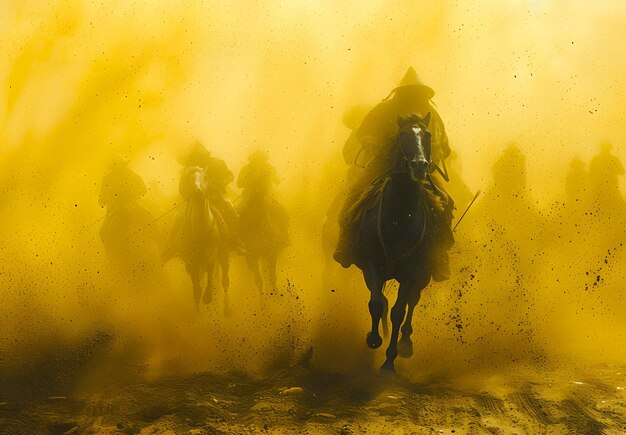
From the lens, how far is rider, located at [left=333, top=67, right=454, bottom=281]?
906 centimetres

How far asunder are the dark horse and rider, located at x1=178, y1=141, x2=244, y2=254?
4.85m

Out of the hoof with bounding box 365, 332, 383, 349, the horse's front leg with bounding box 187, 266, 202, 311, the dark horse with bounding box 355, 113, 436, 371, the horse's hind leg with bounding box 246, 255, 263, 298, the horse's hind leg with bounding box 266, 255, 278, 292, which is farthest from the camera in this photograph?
the horse's hind leg with bounding box 266, 255, 278, 292

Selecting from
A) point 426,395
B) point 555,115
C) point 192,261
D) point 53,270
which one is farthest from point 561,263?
point 53,270

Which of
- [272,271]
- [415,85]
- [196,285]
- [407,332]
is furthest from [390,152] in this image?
[272,271]

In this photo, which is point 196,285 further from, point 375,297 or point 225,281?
point 375,297

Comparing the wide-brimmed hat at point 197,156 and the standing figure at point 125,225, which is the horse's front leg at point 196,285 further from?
the wide-brimmed hat at point 197,156

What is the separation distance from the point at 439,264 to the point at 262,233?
5.69 meters

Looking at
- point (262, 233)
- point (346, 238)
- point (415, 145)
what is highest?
point (415, 145)

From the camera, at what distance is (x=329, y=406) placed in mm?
8008

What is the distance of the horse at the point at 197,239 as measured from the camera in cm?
1221

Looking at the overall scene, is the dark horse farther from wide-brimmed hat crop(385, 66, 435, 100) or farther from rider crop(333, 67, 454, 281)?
wide-brimmed hat crop(385, 66, 435, 100)

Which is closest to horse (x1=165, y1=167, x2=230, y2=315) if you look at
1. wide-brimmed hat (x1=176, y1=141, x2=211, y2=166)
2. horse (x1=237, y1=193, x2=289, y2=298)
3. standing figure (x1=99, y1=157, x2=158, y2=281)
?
wide-brimmed hat (x1=176, y1=141, x2=211, y2=166)

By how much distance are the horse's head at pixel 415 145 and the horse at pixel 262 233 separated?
6.28 m

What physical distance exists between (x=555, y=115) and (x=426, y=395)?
1206cm
